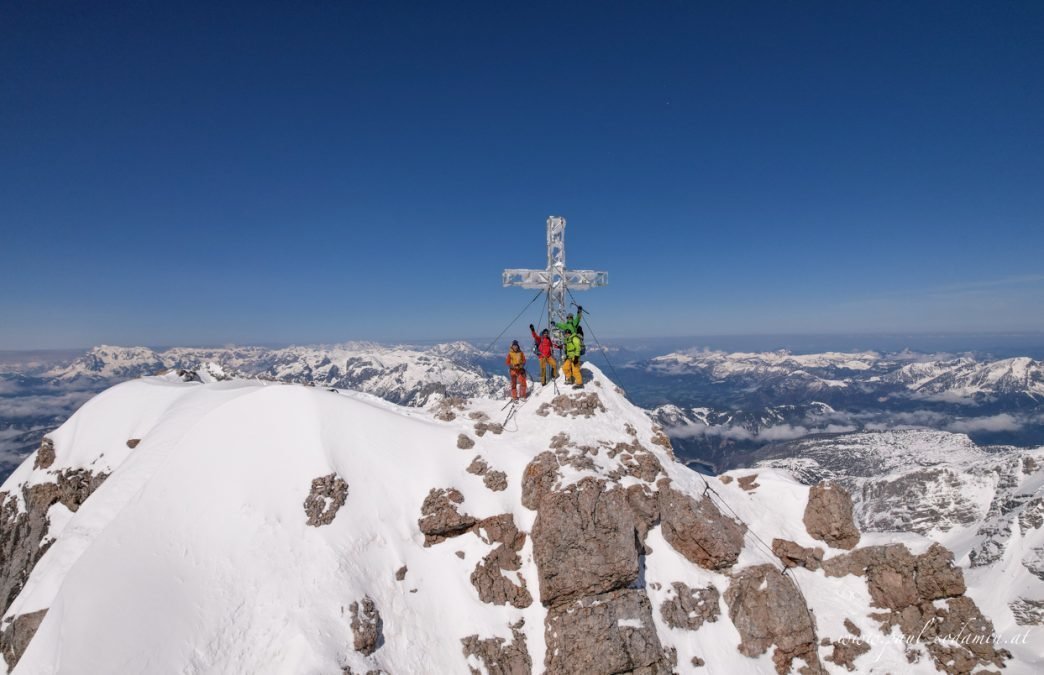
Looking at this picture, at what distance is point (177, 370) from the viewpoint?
37.0m

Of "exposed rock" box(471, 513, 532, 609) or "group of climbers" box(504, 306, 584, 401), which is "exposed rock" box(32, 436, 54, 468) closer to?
"exposed rock" box(471, 513, 532, 609)

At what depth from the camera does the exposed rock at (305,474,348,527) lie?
67.8ft

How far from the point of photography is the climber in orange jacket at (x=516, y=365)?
1216 inches

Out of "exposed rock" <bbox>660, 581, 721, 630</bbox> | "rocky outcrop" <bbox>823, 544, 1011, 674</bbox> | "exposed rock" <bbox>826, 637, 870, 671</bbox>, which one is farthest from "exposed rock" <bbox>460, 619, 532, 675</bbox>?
"rocky outcrop" <bbox>823, 544, 1011, 674</bbox>

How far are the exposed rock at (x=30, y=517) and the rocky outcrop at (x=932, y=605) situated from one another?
4493 centimetres

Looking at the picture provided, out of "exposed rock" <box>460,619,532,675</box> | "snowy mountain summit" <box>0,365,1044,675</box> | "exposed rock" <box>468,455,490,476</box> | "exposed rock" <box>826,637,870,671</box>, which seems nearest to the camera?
"snowy mountain summit" <box>0,365,1044,675</box>

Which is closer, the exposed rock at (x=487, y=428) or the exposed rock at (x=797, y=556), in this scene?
the exposed rock at (x=797, y=556)

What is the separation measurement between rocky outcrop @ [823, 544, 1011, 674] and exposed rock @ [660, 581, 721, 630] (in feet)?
27.5

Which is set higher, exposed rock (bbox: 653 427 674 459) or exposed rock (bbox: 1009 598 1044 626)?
exposed rock (bbox: 653 427 674 459)

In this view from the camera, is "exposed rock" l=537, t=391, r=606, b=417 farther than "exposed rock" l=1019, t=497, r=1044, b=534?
No

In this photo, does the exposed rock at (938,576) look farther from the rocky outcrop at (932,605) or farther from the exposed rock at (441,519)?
the exposed rock at (441,519)

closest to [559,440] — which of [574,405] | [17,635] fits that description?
[574,405]

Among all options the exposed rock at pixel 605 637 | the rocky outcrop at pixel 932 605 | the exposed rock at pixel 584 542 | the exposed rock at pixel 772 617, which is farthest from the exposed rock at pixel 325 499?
the rocky outcrop at pixel 932 605

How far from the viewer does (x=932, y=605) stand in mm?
21828
